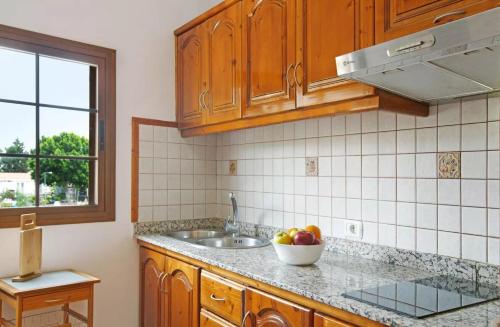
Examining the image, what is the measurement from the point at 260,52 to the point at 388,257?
3.79ft

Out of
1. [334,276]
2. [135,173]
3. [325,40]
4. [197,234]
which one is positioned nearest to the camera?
[334,276]

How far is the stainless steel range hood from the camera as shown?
0.97m

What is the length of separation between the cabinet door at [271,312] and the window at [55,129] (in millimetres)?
1276

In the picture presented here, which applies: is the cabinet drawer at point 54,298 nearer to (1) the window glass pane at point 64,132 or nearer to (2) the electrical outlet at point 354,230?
(1) the window glass pane at point 64,132

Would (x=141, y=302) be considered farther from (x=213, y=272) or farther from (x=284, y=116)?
(x=284, y=116)

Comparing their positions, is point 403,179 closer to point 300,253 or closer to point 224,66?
point 300,253

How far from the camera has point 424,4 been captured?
1.27 metres

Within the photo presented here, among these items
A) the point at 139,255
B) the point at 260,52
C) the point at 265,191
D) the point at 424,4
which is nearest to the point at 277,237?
the point at 265,191

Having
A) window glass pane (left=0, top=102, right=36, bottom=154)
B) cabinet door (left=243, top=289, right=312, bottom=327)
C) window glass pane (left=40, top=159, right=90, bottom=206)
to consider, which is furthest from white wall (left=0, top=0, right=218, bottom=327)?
cabinet door (left=243, top=289, right=312, bottom=327)

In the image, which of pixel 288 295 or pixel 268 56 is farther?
pixel 268 56

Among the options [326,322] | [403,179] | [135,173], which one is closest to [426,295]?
[326,322]

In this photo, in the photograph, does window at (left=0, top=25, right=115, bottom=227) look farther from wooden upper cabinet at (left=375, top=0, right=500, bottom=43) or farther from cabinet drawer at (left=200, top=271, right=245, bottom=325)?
wooden upper cabinet at (left=375, top=0, right=500, bottom=43)

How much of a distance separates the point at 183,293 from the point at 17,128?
1.31 meters

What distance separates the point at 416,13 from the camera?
1.29 m
